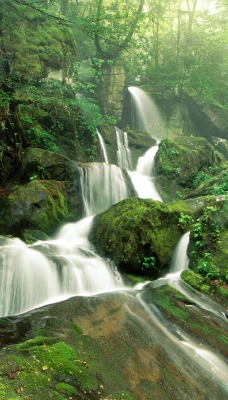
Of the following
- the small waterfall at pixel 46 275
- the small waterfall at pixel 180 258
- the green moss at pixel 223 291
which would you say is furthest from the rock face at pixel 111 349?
the small waterfall at pixel 180 258

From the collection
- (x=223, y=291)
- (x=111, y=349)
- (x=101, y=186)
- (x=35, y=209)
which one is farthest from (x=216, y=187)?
(x=111, y=349)

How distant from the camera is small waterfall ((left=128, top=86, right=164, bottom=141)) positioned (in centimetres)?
2381

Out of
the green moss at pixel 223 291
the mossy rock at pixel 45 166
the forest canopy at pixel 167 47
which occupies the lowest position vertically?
the green moss at pixel 223 291

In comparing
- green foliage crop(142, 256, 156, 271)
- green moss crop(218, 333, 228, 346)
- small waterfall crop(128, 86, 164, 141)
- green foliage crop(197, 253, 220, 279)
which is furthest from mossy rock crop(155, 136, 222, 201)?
green moss crop(218, 333, 228, 346)

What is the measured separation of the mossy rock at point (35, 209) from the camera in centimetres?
923

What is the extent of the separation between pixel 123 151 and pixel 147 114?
778 cm

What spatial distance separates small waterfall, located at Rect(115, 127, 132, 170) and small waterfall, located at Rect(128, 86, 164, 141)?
18.7ft

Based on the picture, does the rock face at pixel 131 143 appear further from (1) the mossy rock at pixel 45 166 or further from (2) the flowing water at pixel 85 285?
(2) the flowing water at pixel 85 285

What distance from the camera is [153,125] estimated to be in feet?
79.1

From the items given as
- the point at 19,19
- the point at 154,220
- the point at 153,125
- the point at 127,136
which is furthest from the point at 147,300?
the point at 153,125

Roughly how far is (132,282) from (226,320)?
2464 millimetres

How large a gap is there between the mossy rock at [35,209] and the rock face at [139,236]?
1.69 m

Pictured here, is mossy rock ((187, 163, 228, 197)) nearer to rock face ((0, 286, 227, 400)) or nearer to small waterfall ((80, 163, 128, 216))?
small waterfall ((80, 163, 128, 216))

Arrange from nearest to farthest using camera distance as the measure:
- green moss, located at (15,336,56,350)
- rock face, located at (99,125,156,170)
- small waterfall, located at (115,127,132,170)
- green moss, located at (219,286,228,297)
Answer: green moss, located at (15,336,56,350), green moss, located at (219,286,228,297), rock face, located at (99,125,156,170), small waterfall, located at (115,127,132,170)
